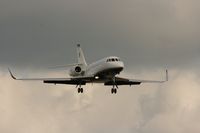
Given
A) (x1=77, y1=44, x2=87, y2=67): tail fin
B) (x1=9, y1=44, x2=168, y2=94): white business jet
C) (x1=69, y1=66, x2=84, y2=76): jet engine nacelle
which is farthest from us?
(x1=77, y1=44, x2=87, y2=67): tail fin

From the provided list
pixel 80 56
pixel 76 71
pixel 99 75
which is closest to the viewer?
pixel 99 75

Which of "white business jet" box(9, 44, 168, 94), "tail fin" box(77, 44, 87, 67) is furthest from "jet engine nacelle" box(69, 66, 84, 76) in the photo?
"tail fin" box(77, 44, 87, 67)

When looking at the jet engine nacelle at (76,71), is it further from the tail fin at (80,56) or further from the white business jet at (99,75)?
the tail fin at (80,56)

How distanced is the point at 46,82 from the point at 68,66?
9100 mm

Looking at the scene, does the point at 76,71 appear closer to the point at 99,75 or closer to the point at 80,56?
the point at 99,75

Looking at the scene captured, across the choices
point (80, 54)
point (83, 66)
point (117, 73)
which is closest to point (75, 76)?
point (83, 66)

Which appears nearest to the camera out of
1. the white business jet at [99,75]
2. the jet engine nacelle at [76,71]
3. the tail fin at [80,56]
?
the white business jet at [99,75]

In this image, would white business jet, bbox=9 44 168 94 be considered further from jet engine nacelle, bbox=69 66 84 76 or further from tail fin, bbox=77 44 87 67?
tail fin, bbox=77 44 87 67

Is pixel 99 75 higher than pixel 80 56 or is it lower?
lower

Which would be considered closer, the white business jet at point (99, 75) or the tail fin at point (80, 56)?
the white business jet at point (99, 75)

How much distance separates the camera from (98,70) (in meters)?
107

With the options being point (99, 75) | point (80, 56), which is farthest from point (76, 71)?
point (80, 56)

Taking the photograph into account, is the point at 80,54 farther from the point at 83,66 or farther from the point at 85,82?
the point at 85,82

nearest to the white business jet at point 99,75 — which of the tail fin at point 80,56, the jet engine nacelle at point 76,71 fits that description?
the jet engine nacelle at point 76,71
